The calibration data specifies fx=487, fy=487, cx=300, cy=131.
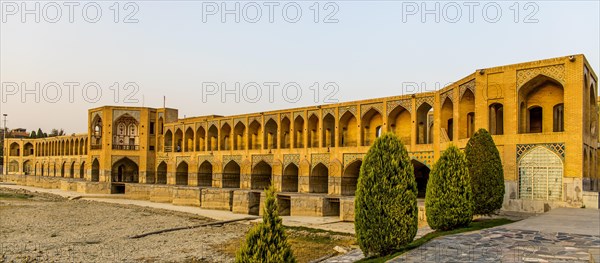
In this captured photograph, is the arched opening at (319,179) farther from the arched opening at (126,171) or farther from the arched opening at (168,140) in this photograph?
the arched opening at (126,171)

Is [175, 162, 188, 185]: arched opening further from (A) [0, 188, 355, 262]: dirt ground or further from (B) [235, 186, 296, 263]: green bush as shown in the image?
(B) [235, 186, 296, 263]: green bush

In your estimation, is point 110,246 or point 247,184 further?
point 247,184

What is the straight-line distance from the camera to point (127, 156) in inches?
1480

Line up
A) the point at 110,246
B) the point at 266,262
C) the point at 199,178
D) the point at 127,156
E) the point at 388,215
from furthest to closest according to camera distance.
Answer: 1. the point at 127,156
2. the point at 199,178
3. the point at 110,246
4. the point at 388,215
5. the point at 266,262

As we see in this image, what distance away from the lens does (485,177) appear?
42.0 ft

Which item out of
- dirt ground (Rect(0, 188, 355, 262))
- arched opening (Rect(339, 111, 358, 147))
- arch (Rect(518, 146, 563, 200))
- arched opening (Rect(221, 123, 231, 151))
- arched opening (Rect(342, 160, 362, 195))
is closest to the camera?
dirt ground (Rect(0, 188, 355, 262))

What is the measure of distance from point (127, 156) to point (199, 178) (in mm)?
7716

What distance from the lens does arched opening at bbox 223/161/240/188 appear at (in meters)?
31.4

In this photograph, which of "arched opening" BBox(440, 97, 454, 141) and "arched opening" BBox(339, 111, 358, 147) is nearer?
"arched opening" BBox(440, 97, 454, 141)

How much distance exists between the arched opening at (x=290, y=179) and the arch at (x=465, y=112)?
11.2 metres

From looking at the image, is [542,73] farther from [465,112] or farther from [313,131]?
[313,131]

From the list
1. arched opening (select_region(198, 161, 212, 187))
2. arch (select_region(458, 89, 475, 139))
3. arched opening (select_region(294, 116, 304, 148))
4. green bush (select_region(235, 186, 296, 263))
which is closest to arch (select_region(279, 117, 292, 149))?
arched opening (select_region(294, 116, 304, 148))

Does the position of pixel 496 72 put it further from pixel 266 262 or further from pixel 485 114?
pixel 266 262

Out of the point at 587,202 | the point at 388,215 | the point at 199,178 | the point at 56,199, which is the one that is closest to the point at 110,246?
the point at 388,215
